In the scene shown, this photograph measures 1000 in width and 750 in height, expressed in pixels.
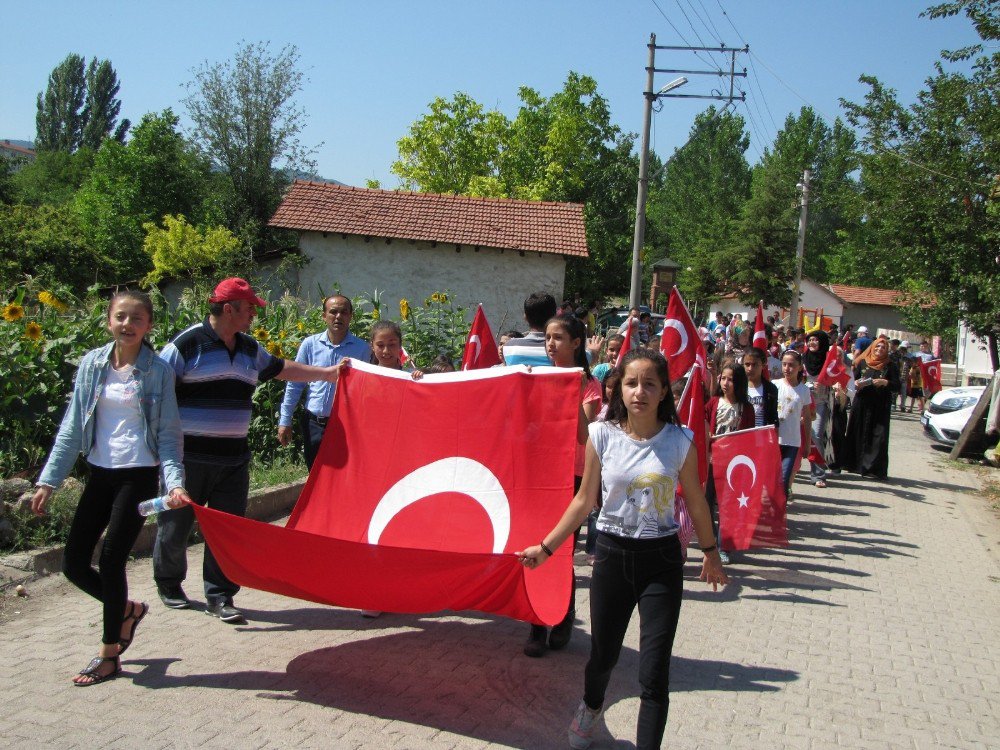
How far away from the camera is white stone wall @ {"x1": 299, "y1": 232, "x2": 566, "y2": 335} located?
2828 centimetres

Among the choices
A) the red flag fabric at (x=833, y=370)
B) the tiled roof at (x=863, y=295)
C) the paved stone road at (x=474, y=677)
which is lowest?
the paved stone road at (x=474, y=677)

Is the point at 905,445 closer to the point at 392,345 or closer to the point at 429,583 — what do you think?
the point at 392,345

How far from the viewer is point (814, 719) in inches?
186

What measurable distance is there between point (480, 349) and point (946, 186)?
11.5 meters

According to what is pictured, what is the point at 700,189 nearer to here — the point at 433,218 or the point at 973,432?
the point at 433,218

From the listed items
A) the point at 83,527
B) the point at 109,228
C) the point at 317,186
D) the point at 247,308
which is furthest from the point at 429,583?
the point at 109,228

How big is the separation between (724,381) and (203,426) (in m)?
4.85

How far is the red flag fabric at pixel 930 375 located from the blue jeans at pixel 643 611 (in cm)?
2674

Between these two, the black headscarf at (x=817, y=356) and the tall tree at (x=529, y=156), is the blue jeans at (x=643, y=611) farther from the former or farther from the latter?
the tall tree at (x=529, y=156)

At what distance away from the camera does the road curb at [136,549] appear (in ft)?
19.5

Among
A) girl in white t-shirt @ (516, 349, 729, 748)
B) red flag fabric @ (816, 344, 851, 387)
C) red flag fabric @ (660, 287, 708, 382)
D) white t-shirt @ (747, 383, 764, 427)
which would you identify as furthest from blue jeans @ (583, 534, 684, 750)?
red flag fabric @ (816, 344, 851, 387)

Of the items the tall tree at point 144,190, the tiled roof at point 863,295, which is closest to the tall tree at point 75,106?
the tall tree at point 144,190

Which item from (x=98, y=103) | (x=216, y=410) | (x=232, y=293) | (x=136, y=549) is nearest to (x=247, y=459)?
(x=216, y=410)

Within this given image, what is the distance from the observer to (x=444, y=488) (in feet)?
17.8
